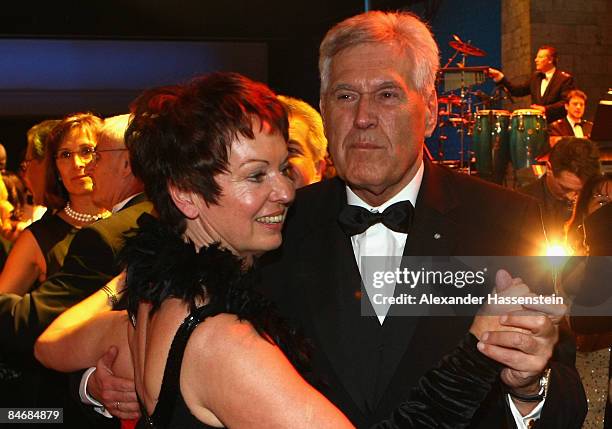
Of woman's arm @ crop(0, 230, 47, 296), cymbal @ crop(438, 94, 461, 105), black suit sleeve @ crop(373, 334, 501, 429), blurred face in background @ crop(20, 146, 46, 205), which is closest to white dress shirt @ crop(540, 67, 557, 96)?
cymbal @ crop(438, 94, 461, 105)

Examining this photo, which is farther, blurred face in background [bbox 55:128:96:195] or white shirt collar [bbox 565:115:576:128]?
white shirt collar [bbox 565:115:576:128]

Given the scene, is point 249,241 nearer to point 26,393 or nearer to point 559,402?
point 559,402

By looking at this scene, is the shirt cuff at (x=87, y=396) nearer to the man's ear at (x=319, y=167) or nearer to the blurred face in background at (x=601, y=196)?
the man's ear at (x=319, y=167)

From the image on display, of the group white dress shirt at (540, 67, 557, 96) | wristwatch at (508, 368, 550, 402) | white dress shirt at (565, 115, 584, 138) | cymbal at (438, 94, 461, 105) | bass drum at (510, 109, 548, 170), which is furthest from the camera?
cymbal at (438, 94, 461, 105)

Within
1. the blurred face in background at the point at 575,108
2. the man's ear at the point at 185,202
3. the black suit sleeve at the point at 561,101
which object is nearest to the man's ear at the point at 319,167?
the man's ear at the point at 185,202

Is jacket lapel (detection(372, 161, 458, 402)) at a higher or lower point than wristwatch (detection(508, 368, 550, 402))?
higher

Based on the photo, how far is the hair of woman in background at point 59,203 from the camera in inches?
154

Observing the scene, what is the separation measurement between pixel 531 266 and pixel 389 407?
53cm

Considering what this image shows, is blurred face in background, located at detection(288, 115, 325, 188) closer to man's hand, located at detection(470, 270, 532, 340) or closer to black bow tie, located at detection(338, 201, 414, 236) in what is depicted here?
black bow tie, located at detection(338, 201, 414, 236)

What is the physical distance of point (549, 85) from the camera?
423 inches

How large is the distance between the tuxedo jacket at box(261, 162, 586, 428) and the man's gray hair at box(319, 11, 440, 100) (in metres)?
0.28

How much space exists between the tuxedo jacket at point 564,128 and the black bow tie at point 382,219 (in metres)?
8.46

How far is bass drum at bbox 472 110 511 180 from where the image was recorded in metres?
10.8

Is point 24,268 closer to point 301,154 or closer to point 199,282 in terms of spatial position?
point 301,154
